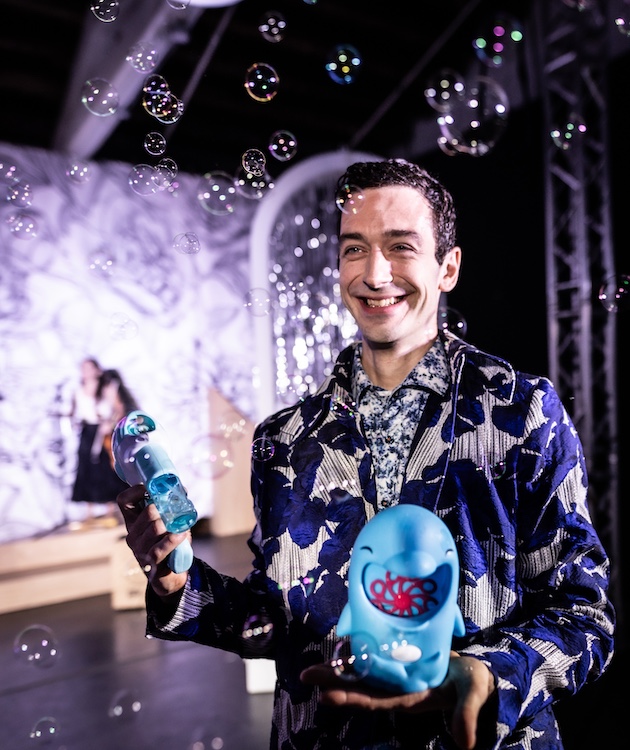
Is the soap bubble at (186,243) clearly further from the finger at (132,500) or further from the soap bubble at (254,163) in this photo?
the finger at (132,500)

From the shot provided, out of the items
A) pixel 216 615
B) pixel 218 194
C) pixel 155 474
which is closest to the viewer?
pixel 155 474

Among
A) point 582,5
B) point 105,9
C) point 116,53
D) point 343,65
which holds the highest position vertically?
point 116,53

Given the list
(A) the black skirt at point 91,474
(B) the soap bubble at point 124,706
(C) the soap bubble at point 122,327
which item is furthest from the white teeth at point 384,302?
(A) the black skirt at point 91,474

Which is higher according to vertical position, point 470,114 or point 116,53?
point 116,53

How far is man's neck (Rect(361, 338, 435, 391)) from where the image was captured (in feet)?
3.38

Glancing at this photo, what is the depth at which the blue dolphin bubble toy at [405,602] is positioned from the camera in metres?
0.67

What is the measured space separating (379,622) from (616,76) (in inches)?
144

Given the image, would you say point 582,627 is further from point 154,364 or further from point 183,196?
point 183,196

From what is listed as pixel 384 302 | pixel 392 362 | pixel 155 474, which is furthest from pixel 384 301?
pixel 155 474

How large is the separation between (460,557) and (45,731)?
5.73ft

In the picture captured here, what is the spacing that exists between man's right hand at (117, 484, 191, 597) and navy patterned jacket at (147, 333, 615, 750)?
0.05m

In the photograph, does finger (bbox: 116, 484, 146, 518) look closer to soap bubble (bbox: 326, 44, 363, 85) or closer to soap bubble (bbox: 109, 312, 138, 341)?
soap bubble (bbox: 109, 312, 138, 341)

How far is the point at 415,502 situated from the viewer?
892mm

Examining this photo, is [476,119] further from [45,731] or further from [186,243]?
[45,731]
